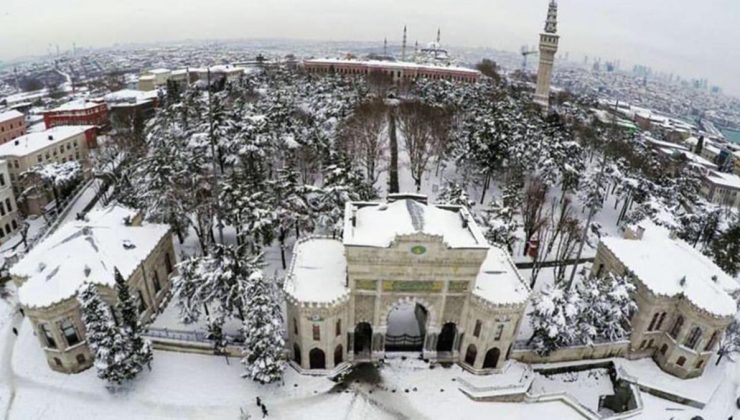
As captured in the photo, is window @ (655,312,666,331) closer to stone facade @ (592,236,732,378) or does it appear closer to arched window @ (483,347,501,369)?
stone facade @ (592,236,732,378)

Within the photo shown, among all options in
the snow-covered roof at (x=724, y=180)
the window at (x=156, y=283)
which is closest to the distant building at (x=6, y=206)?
the window at (x=156, y=283)

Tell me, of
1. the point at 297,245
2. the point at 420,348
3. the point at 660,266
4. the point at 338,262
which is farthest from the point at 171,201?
the point at 660,266

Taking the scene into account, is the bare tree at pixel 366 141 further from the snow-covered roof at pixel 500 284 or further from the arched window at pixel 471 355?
the arched window at pixel 471 355

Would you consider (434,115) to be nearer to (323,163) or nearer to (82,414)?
(323,163)

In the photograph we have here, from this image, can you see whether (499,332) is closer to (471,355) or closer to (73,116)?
(471,355)

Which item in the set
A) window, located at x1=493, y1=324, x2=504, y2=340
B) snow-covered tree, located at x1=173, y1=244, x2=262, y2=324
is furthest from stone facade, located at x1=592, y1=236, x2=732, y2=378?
snow-covered tree, located at x1=173, y1=244, x2=262, y2=324

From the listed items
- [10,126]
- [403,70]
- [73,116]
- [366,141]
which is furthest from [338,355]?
[403,70]
